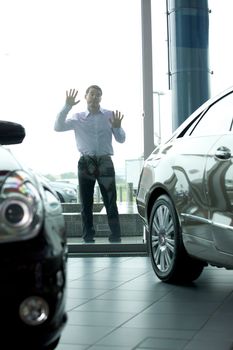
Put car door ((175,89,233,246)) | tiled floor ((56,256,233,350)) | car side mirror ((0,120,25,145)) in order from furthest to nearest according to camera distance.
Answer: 1. car door ((175,89,233,246))
2. tiled floor ((56,256,233,350))
3. car side mirror ((0,120,25,145))

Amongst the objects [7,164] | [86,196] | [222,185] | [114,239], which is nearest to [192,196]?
[222,185]

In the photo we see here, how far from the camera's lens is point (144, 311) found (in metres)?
4.20

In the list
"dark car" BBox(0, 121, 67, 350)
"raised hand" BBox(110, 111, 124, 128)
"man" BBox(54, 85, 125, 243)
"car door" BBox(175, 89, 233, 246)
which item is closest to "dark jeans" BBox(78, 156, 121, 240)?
"man" BBox(54, 85, 125, 243)

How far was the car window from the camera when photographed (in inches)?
181

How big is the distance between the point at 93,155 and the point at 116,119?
53 centimetres

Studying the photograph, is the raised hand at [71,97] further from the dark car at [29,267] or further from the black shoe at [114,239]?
the dark car at [29,267]

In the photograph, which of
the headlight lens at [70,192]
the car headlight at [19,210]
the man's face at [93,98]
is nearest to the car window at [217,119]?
the car headlight at [19,210]

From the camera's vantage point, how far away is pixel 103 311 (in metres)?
4.24

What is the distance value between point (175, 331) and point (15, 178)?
5.47ft

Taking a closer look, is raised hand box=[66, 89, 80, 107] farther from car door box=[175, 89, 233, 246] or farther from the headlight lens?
car door box=[175, 89, 233, 246]

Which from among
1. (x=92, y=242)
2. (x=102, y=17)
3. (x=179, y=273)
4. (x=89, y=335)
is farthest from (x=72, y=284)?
(x=102, y=17)

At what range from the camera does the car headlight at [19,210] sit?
7.12 ft

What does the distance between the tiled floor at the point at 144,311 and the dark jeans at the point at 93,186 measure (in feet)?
5.69

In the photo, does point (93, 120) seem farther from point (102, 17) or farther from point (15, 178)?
point (15, 178)
